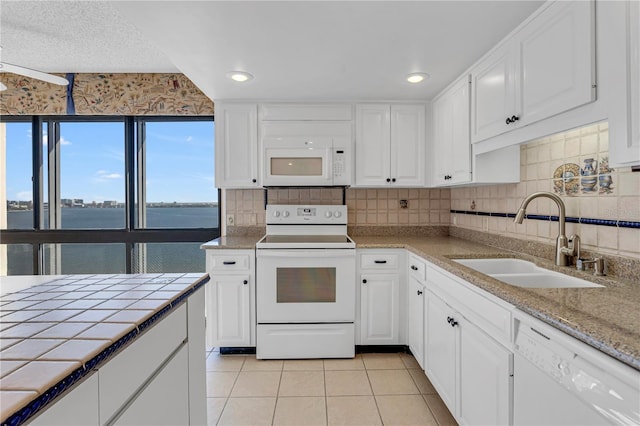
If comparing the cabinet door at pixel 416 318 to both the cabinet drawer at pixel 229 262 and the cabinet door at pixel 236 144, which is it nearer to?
the cabinet drawer at pixel 229 262

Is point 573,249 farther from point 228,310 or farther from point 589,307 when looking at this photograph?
point 228,310

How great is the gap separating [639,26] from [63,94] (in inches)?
160

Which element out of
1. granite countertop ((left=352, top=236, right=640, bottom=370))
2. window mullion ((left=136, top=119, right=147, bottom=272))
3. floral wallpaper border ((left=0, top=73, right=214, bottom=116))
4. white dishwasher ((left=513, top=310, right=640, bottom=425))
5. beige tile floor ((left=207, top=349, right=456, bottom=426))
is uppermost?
floral wallpaper border ((left=0, top=73, right=214, bottom=116))

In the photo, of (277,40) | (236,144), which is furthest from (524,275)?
(236,144)

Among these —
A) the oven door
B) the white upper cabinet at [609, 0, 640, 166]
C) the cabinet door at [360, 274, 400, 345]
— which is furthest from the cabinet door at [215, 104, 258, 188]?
the white upper cabinet at [609, 0, 640, 166]

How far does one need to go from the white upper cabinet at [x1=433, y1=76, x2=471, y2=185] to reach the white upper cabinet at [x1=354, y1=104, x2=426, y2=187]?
146 millimetres

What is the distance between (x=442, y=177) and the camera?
2.53 meters

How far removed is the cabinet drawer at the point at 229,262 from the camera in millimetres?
2457

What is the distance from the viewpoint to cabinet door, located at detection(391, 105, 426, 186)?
276 centimetres

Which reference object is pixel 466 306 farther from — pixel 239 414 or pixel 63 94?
pixel 63 94

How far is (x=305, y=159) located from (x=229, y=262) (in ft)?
3.45

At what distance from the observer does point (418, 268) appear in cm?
222

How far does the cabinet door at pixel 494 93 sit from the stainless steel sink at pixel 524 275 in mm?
754

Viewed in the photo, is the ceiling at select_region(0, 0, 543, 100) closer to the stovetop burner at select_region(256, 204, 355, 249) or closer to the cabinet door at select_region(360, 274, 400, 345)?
the stovetop burner at select_region(256, 204, 355, 249)
